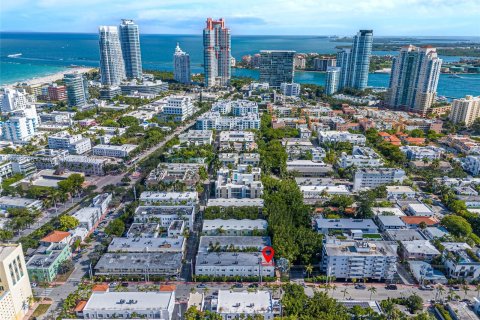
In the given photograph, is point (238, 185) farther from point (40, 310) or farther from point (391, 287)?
point (40, 310)

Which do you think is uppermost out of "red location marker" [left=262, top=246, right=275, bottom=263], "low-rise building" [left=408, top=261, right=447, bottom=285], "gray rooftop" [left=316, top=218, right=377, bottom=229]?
"gray rooftop" [left=316, top=218, right=377, bottom=229]

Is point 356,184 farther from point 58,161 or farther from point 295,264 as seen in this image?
point 58,161

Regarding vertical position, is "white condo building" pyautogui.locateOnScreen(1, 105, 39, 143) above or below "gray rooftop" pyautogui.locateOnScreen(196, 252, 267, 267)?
above

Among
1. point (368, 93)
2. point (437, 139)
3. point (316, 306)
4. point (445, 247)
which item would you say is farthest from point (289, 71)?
point (316, 306)

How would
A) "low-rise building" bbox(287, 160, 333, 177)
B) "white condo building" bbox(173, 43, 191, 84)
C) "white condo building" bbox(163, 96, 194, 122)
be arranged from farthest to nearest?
"white condo building" bbox(173, 43, 191, 84) → "white condo building" bbox(163, 96, 194, 122) → "low-rise building" bbox(287, 160, 333, 177)

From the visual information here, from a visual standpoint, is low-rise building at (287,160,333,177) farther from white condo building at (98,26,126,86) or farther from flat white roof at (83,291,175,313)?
white condo building at (98,26,126,86)

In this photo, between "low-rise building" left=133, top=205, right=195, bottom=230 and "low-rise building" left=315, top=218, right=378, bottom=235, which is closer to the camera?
"low-rise building" left=315, top=218, right=378, bottom=235

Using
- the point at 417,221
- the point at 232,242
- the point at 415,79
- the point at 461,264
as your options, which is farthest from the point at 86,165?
the point at 415,79

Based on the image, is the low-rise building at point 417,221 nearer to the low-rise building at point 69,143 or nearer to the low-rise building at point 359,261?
the low-rise building at point 359,261

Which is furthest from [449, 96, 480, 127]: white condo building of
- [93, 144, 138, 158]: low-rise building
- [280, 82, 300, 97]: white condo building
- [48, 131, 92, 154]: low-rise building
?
[48, 131, 92, 154]: low-rise building
